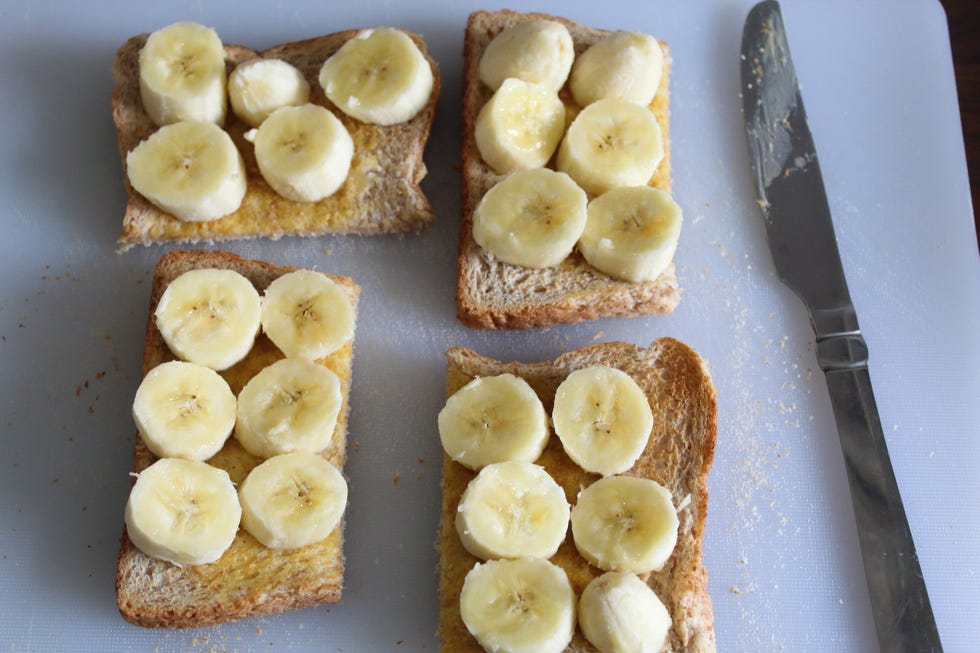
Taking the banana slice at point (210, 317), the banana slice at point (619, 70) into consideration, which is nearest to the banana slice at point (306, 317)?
the banana slice at point (210, 317)

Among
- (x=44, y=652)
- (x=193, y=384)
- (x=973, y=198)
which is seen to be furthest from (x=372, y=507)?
(x=973, y=198)

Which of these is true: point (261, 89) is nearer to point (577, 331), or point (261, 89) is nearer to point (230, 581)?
point (577, 331)

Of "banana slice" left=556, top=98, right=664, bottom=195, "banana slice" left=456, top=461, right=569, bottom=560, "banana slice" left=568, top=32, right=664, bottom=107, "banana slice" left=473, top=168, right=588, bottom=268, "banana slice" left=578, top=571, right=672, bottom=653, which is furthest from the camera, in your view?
"banana slice" left=568, top=32, right=664, bottom=107

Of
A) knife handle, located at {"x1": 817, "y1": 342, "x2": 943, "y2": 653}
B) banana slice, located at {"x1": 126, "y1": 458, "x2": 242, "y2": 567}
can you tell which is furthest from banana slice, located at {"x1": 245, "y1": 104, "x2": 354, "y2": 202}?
knife handle, located at {"x1": 817, "y1": 342, "x2": 943, "y2": 653}

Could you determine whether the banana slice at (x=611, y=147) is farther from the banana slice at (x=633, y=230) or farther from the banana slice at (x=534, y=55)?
the banana slice at (x=534, y=55)

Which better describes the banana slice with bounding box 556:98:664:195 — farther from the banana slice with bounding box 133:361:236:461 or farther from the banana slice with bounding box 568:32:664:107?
the banana slice with bounding box 133:361:236:461

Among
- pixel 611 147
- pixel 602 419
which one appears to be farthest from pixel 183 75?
pixel 602 419
